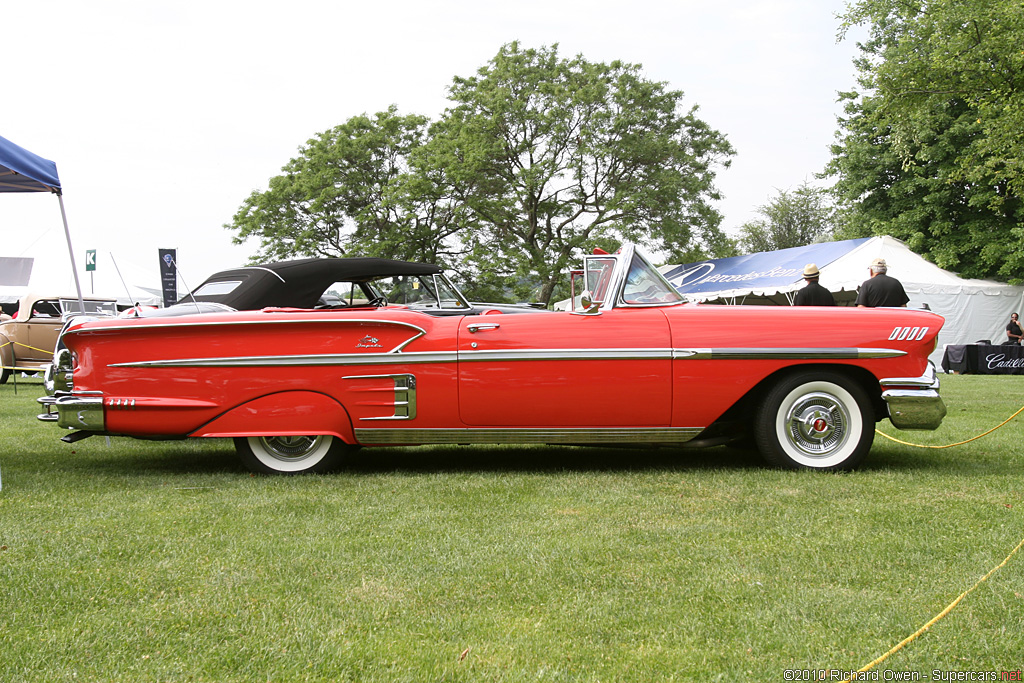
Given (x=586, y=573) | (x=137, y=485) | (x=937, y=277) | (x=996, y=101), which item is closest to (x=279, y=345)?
(x=137, y=485)

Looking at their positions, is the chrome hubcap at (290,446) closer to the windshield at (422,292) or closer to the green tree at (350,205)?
the windshield at (422,292)

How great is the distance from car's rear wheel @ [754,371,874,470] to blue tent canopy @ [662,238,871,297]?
15.5m

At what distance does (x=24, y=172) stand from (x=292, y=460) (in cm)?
307

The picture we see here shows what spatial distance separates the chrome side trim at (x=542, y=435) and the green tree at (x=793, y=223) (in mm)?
44856

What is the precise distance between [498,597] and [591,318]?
8.47 ft

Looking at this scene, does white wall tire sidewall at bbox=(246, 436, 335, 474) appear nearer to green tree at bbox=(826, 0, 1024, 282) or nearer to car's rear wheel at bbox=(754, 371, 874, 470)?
car's rear wheel at bbox=(754, 371, 874, 470)

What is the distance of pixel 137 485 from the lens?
4.71 meters

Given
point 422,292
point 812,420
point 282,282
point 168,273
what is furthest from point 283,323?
point 168,273

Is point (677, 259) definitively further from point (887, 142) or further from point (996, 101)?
point (996, 101)

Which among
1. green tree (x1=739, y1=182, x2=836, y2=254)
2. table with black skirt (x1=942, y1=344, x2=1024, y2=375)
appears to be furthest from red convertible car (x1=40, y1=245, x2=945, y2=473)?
green tree (x1=739, y1=182, x2=836, y2=254)

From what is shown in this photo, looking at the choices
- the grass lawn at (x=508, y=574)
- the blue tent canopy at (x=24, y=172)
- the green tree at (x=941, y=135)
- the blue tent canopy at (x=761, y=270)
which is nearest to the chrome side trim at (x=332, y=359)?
the grass lawn at (x=508, y=574)

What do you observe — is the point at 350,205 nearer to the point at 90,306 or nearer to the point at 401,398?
the point at 90,306

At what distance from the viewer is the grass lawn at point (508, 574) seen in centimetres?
223

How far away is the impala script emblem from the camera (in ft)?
16.1
